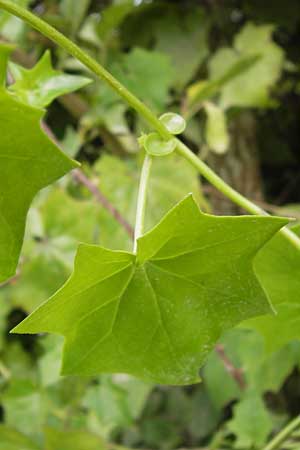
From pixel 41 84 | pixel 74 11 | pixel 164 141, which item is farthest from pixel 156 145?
pixel 74 11

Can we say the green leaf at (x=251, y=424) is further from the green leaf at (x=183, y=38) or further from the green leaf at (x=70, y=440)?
the green leaf at (x=183, y=38)

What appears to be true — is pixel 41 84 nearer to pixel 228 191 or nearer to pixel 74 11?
pixel 228 191

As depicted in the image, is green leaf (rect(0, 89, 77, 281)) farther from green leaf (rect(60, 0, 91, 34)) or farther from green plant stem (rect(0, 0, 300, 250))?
green leaf (rect(60, 0, 91, 34))

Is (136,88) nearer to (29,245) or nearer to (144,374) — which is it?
(29,245)

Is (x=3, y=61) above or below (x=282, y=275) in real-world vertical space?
above

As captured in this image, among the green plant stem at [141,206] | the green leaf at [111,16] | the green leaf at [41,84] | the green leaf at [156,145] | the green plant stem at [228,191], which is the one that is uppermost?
the green leaf at [41,84]

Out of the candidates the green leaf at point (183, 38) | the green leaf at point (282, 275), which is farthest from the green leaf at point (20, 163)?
the green leaf at point (183, 38)
